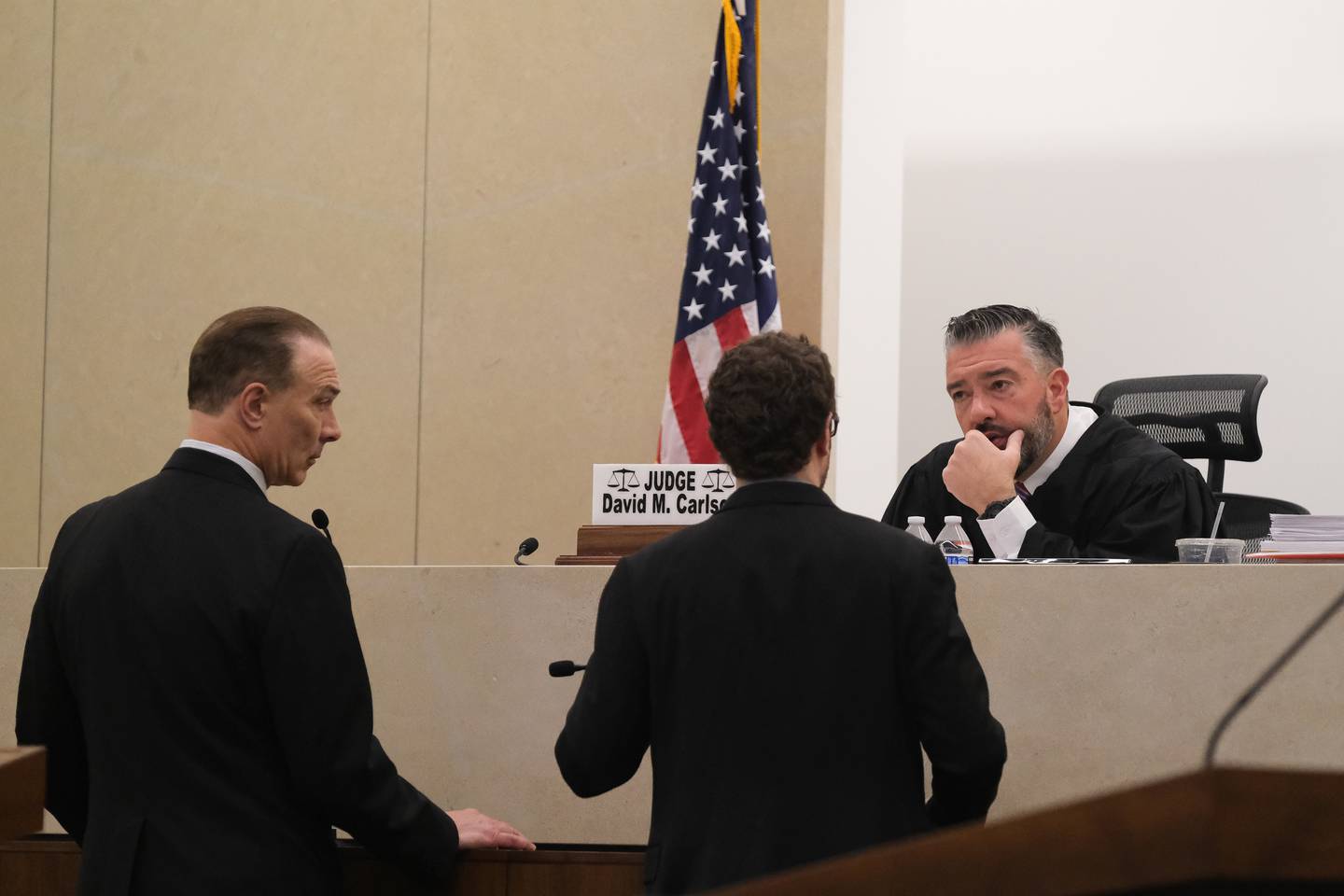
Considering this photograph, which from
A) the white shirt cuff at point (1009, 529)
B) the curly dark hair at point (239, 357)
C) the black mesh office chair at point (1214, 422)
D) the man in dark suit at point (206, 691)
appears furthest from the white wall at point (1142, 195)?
the man in dark suit at point (206, 691)

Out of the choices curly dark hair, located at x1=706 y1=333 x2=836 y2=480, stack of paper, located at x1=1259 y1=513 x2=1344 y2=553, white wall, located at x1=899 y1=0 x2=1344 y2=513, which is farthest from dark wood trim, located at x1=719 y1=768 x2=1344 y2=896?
white wall, located at x1=899 y1=0 x2=1344 y2=513

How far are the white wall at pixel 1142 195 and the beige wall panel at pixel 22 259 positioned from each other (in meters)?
3.68

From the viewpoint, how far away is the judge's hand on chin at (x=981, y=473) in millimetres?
3682

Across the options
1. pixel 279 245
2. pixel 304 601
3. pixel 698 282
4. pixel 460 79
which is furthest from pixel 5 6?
pixel 304 601

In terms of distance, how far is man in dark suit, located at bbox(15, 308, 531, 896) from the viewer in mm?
2139

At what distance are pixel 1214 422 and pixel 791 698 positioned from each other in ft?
10.2

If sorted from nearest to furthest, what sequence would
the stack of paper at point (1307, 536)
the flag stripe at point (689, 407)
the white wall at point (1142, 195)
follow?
the stack of paper at point (1307, 536), the flag stripe at point (689, 407), the white wall at point (1142, 195)

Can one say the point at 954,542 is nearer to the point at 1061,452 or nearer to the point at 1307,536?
the point at 1307,536

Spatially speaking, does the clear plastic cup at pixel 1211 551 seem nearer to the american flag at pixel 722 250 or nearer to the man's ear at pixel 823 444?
the man's ear at pixel 823 444

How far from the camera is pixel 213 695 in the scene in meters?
2.15

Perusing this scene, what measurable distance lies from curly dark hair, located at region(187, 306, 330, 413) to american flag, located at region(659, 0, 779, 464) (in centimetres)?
→ 206

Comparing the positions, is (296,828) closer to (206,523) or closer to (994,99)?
(206,523)

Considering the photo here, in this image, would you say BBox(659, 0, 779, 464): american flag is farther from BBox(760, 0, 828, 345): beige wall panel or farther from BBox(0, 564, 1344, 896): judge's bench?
BBox(0, 564, 1344, 896): judge's bench

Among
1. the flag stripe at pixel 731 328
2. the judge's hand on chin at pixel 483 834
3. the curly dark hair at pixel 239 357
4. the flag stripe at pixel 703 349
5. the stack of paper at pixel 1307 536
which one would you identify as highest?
the flag stripe at pixel 731 328
